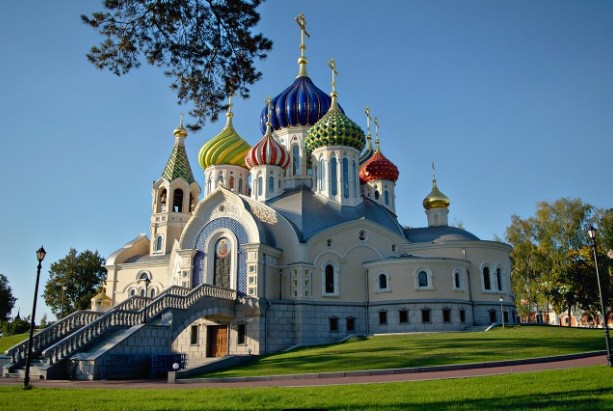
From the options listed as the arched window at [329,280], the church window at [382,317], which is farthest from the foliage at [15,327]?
the church window at [382,317]

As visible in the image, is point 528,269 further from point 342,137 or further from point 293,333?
point 293,333

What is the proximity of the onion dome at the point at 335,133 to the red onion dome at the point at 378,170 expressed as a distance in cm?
516

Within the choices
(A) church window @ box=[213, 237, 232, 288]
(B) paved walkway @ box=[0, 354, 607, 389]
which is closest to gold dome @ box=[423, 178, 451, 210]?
(A) church window @ box=[213, 237, 232, 288]

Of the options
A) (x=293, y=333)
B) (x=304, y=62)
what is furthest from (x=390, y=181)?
(x=293, y=333)

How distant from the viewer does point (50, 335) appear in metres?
21.5

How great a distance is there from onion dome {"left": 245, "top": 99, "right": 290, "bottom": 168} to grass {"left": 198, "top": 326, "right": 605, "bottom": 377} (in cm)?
1581

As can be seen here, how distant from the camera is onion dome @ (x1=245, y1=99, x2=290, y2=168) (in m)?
36.9

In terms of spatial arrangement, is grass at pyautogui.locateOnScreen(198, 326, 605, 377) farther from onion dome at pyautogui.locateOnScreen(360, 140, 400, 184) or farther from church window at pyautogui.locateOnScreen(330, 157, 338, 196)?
onion dome at pyautogui.locateOnScreen(360, 140, 400, 184)

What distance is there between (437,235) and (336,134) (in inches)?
362

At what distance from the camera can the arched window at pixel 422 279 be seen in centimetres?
3070

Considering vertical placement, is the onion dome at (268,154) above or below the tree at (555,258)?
above

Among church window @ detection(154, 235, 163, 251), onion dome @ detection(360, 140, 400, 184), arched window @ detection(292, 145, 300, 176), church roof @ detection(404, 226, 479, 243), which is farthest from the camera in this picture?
onion dome @ detection(360, 140, 400, 184)

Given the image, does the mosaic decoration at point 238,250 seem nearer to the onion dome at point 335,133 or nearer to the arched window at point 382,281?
the arched window at point 382,281

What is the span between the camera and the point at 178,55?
12.9 m
